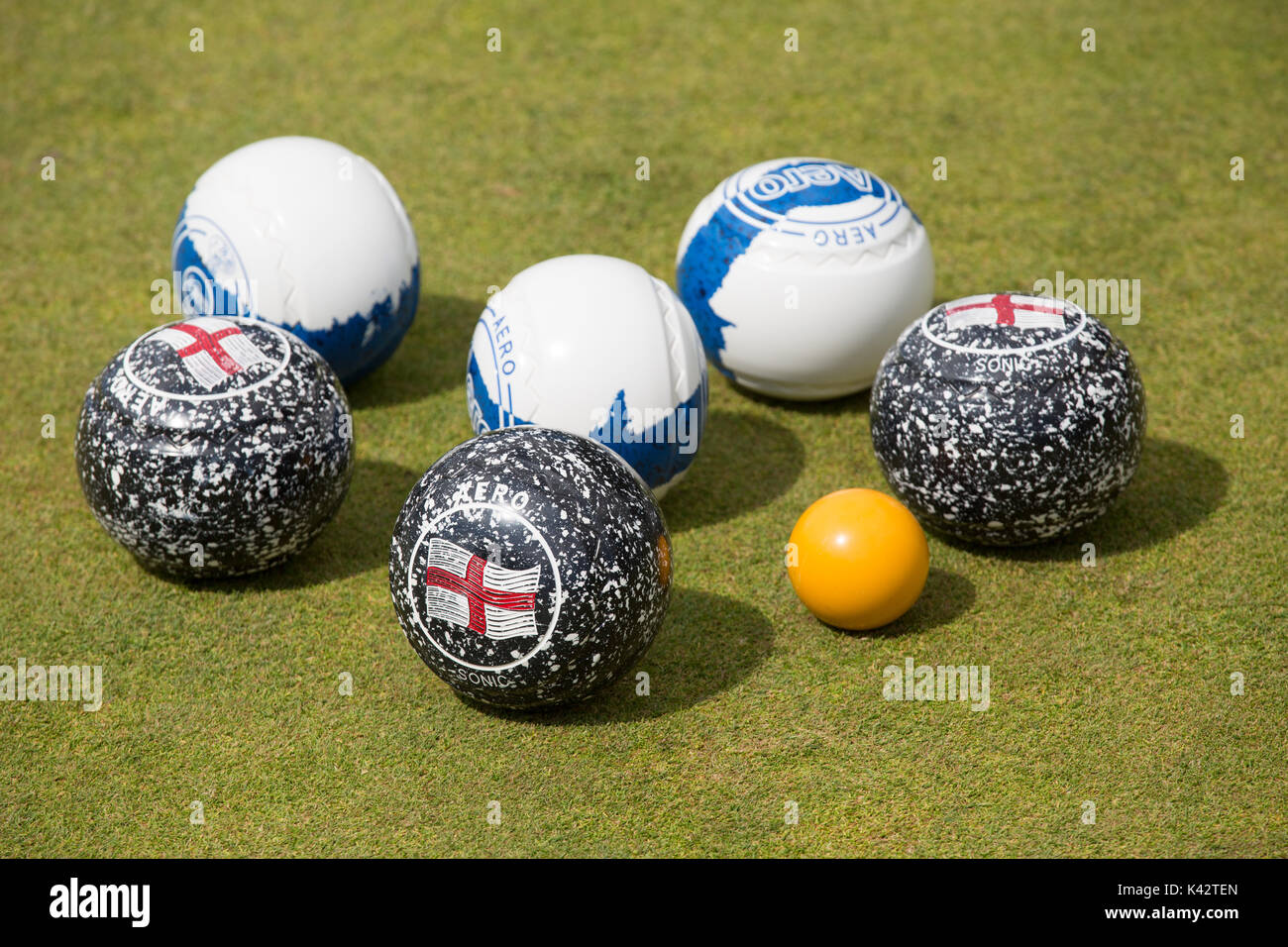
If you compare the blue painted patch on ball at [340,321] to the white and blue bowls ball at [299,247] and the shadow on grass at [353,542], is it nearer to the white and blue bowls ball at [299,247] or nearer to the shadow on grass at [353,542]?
the white and blue bowls ball at [299,247]

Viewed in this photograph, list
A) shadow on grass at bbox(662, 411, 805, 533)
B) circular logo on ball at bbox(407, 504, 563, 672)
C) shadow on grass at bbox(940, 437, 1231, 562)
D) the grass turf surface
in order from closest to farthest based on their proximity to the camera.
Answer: circular logo on ball at bbox(407, 504, 563, 672), the grass turf surface, shadow on grass at bbox(940, 437, 1231, 562), shadow on grass at bbox(662, 411, 805, 533)

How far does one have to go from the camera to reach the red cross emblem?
5621 mm

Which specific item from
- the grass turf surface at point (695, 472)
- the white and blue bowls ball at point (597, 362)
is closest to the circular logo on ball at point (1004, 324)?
the grass turf surface at point (695, 472)

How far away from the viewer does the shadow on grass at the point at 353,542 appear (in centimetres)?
582

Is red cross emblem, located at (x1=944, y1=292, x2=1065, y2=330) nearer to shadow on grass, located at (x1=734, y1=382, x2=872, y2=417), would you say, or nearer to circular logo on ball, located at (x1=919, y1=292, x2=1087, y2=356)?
circular logo on ball, located at (x1=919, y1=292, x2=1087, y2=356)

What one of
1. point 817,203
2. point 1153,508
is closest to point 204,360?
point 817,203

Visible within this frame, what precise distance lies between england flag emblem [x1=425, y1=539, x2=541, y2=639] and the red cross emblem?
2.18 metres

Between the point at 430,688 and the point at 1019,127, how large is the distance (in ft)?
20.1

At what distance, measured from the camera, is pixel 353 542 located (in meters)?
6.07

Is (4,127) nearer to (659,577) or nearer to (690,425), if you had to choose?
(690,425)

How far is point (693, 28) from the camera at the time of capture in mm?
10602

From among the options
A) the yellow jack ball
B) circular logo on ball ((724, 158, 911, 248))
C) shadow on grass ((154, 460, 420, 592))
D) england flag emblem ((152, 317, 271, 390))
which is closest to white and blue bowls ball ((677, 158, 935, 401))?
circular logo on ball ((724, 158, 911, 248))

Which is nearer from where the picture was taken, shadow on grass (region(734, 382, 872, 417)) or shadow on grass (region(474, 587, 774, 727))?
shadow on grass (region(474, 587, 774, 727))

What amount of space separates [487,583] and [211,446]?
1.36 metres
